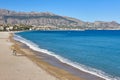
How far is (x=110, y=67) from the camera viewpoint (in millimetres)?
29625

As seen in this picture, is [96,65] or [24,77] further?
[96,65]

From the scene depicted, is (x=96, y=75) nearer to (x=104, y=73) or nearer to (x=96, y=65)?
(x=104, y=73)

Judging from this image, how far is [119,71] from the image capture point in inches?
1060

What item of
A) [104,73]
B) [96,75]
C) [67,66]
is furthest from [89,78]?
[67,66]

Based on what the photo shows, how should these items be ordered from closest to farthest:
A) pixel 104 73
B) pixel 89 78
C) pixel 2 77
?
pixel 2 77 → pixel 89 78 → pixel 104 73

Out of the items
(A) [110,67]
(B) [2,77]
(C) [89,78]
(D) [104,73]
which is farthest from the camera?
(A) [110,67]

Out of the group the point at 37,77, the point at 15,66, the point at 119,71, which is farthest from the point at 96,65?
the point at 37,77

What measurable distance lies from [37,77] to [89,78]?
14.4 feet

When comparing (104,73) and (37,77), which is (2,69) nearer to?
(37,77)

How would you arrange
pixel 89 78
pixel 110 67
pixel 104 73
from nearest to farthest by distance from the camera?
pixel 89 78
pixel 104 73
pixel 110 67

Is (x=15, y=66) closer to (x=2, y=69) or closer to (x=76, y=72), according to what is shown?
(x=2, y=69)

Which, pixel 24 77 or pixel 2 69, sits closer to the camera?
pixel 24 77

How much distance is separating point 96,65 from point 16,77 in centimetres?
1217

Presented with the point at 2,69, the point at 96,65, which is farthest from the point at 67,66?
the point at 2,69
